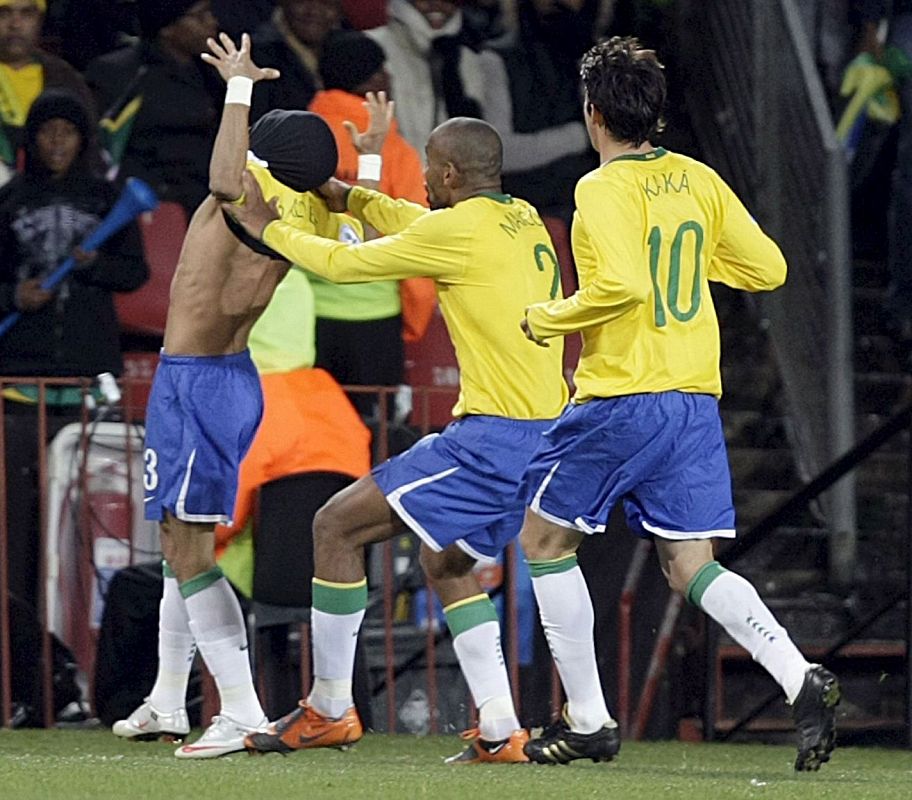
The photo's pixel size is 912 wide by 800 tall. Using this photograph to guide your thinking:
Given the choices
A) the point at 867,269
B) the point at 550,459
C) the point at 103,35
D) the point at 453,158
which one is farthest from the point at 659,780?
the point at 867,269

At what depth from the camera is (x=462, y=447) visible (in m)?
7.82

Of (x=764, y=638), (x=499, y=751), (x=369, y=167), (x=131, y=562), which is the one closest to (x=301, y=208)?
(x=369, y=167)

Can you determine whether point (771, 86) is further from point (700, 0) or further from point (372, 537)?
point (372, 537)

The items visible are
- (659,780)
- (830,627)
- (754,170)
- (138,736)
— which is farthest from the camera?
(754,170)

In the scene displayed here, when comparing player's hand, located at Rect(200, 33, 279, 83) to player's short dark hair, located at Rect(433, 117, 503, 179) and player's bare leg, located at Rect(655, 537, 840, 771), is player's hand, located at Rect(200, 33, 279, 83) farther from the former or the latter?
player's bare leg, located at Rect(655, 537, 840, 771)

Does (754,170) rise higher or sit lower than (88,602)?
higher

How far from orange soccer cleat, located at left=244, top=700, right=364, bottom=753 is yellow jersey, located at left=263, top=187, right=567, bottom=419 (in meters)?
1.03

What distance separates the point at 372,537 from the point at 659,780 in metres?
1.29

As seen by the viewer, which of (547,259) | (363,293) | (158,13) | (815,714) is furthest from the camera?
(158,13)

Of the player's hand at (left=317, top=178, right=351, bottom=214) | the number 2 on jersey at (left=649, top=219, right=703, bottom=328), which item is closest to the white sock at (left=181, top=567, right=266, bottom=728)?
the player's hand at (left=317, top=178, right=351, bottom=214)

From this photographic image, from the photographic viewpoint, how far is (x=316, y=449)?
9.66 metres

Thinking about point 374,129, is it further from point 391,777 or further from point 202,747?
point 391,777

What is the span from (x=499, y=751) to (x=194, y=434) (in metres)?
1.36

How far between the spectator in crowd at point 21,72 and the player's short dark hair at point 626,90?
165 inches
